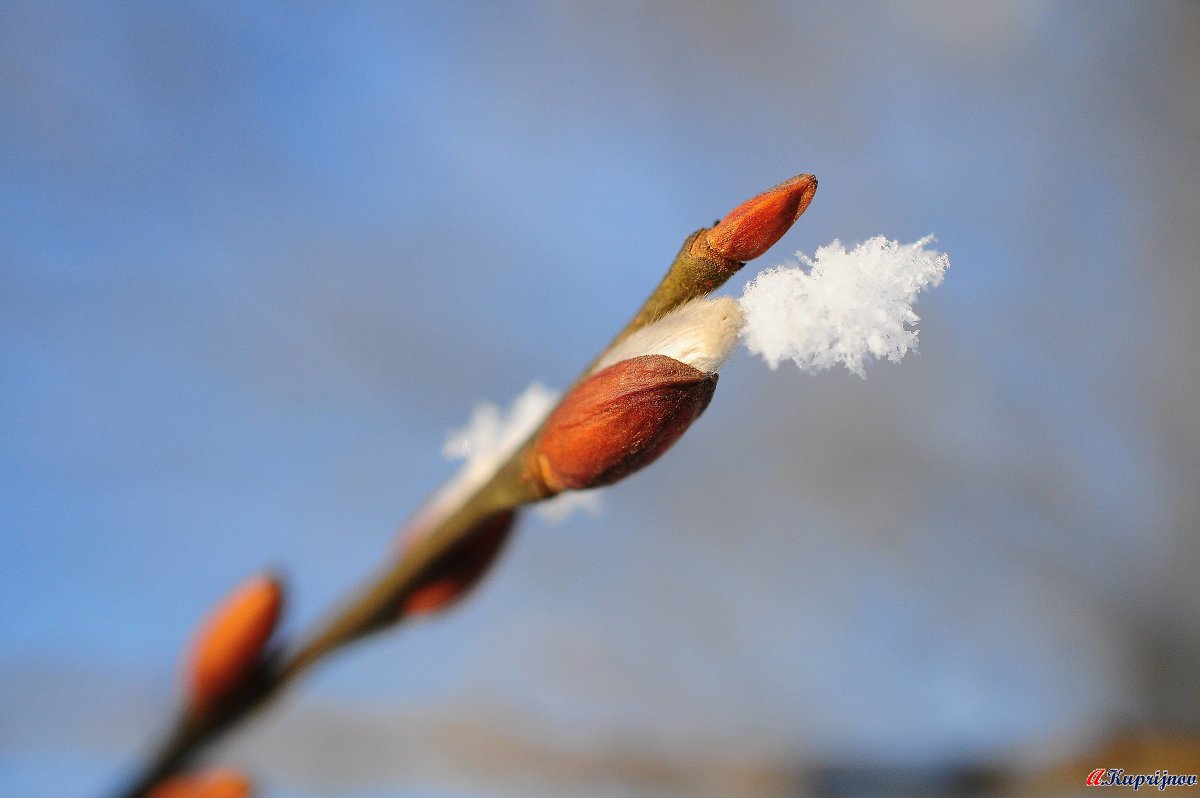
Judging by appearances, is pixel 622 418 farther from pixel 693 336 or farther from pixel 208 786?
pixel 208 786

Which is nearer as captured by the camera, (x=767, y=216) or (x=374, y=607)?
(x=767, y=216)

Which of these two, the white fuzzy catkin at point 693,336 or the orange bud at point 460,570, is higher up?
the white fuzzy catkin at point 693,336

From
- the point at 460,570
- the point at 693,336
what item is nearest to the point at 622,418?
the point at 693,336

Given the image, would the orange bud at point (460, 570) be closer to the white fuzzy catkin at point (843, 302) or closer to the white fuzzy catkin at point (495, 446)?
the white fuzzy catkin at point (495, 446)

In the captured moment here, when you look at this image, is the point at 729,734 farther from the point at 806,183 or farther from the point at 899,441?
the point at 806,183

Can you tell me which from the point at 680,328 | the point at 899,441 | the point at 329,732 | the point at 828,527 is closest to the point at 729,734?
the point at 828,527

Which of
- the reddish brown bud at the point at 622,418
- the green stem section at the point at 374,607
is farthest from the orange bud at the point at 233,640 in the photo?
the reddish brown bud at the point at 622,418
